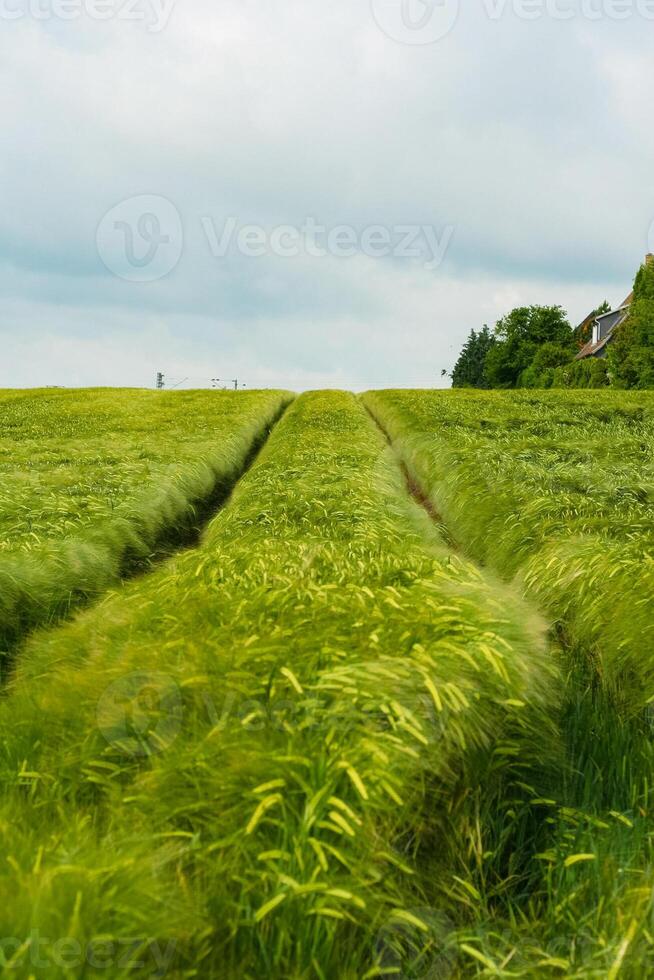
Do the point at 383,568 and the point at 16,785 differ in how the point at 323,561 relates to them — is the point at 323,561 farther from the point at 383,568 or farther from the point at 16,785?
the point at 16,785

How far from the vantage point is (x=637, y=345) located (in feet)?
177

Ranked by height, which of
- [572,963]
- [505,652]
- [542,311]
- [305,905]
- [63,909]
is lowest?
[572,963]

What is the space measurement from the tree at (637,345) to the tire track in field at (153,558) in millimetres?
40158

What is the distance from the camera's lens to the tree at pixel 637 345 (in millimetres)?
52156

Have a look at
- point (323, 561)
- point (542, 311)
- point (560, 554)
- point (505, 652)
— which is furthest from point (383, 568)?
point (542, 311)

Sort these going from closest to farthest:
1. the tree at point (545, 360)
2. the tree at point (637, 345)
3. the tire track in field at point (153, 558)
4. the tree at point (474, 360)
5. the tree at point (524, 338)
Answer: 1. the tire track in field at point (153, 558)
2. the tree at point (637, 345)
3. the tree at point (545, 360)
4. the tree at point (524, 338)
5. the tree at point (474, 360)

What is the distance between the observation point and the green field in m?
2.87

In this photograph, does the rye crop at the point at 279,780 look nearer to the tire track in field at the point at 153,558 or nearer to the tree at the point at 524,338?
the tire track in field at the point at 153,558

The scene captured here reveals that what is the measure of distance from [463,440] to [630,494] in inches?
321

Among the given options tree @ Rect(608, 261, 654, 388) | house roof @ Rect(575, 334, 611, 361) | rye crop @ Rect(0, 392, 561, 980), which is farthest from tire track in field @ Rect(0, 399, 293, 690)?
house roof @ Rect(575, 334, 611, 361)

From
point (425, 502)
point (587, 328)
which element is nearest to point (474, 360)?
point (587, 328)

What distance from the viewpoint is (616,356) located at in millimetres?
56188

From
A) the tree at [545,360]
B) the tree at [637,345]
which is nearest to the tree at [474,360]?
the tree at [545,360]

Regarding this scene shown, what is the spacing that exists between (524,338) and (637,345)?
36231 mm
